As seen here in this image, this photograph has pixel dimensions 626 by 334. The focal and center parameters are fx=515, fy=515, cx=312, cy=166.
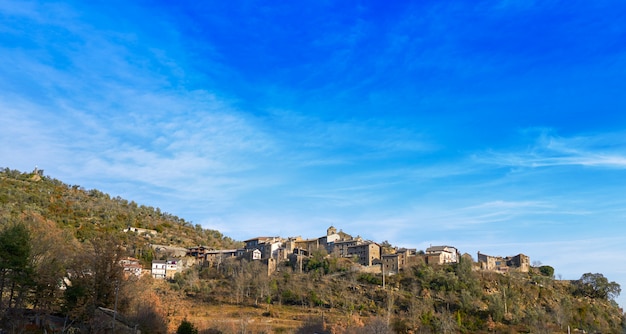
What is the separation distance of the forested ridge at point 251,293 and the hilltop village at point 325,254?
2.62 m

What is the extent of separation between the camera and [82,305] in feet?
115

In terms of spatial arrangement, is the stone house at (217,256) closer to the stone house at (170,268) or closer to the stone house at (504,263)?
the stone house at (170,268)

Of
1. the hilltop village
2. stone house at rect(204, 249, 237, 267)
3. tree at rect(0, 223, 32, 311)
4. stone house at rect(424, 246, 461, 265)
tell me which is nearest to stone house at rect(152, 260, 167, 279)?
the hilltop village

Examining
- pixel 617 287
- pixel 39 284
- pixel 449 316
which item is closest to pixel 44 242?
pixel 39 284

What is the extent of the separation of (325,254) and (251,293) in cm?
1770

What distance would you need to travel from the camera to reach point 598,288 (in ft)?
267

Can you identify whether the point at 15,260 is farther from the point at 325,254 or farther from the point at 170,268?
the point at 325,254

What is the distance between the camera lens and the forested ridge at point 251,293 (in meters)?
36.2

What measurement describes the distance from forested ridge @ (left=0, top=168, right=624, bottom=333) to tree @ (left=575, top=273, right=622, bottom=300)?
16cm

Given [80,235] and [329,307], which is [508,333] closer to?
[329,307]

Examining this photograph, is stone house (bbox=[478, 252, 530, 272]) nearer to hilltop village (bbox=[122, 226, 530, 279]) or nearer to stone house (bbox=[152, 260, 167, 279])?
hilltop village (bbox=[122, 226, 530, 279])

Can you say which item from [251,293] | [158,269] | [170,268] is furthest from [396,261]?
[158,269]

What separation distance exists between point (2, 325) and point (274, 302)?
4080cm

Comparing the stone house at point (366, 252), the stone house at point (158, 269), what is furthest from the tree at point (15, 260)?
the stone house at point (366, 252)
